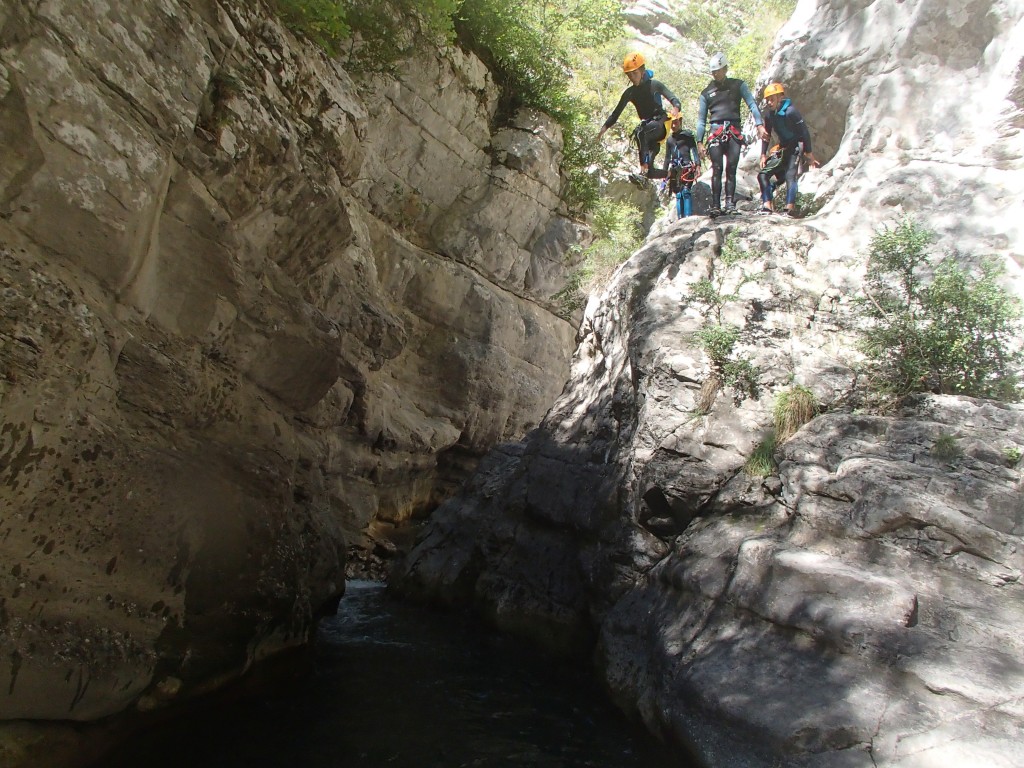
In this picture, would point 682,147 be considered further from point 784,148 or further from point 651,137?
point 784,148

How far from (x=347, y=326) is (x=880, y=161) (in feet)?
30.1

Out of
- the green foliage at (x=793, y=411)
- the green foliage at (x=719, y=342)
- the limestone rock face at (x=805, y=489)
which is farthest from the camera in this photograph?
the green foliage at (x=719, y=342)

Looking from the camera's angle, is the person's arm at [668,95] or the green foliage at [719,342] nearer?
the green foliage at [719,342]

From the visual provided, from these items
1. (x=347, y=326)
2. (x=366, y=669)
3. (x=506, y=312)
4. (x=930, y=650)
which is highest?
(x=506, y=312)

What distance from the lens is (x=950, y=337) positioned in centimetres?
646

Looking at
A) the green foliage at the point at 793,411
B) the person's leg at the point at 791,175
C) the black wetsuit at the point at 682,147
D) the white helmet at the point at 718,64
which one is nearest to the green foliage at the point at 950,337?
the green foliage at the point at 793,411

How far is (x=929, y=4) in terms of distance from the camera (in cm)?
966

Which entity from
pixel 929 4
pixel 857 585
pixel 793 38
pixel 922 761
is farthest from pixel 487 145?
pixel 922 761

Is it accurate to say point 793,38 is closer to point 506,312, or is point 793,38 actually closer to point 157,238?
point 506,312

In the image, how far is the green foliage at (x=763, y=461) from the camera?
243 inches

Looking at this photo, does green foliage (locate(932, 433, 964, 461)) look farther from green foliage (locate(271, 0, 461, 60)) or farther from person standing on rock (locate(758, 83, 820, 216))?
green foliage (locate(271, 0, 461, 60))

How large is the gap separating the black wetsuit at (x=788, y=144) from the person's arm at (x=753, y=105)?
1.01 ft

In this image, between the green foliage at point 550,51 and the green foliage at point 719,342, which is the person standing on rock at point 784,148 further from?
the green foliage at point 550,51

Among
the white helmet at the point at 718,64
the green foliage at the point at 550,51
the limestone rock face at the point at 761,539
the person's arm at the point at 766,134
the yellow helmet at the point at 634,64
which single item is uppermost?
the green foliage at the point at 550,51
